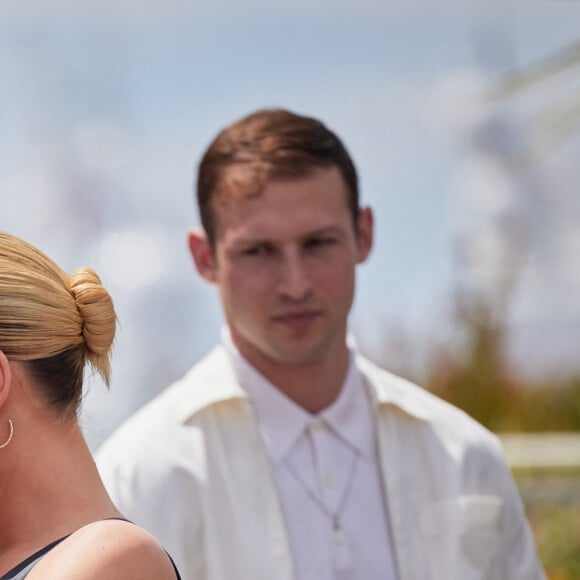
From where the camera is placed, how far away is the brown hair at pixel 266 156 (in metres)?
2.86

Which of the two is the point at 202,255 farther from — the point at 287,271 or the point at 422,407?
the point at 422,407

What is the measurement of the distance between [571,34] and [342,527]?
162 inches

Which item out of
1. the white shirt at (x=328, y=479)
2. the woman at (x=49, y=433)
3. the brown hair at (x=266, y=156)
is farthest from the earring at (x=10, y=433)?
the brown hair at (x=266, y=156)

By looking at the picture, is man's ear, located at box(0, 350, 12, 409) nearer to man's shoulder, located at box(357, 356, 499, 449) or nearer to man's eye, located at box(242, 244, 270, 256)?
man's eye, located at box(242, 244, 270, 256)

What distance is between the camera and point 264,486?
2754mm

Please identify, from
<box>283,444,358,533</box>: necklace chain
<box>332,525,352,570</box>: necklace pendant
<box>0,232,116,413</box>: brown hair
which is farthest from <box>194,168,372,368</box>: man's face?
<box>0,232,116,413</box>: brown hair

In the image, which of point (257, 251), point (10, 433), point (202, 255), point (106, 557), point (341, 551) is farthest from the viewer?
point (202, 255)

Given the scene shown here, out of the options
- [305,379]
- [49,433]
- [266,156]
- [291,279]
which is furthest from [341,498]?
[49,433]

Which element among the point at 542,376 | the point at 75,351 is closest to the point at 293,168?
the point at 75,351

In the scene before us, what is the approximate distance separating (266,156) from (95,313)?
3.69ft

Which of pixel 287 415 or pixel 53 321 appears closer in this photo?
pixel 53 321

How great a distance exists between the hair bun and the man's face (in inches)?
37.1

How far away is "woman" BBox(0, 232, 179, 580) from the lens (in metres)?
1.70

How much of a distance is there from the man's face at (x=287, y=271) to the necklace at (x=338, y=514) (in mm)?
226
